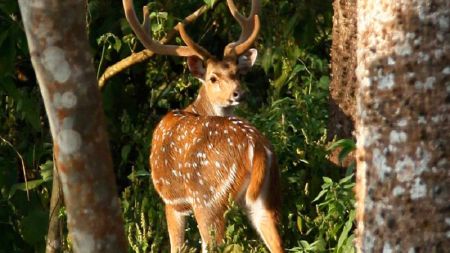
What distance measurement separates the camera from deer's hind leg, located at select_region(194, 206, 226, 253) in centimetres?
795

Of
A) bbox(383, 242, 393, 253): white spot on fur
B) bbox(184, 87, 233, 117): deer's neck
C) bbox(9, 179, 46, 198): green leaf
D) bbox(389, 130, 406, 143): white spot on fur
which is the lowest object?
bbox(9, 179, 46, 198): green leaf

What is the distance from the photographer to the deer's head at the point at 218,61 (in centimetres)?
902

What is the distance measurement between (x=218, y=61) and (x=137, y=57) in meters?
0.81

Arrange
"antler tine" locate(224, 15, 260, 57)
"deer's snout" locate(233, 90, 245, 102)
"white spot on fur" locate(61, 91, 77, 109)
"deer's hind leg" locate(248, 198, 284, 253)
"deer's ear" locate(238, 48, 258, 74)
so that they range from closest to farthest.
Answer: "white spot on fur" locate(61, 91, 77, 109) < "deer's hind leg" locate(248, 198, 284, 253) < "deer's snout" locate(233, 90, 245, 102) < "antler tine" locate(224, 15, 260, 57) < "deer's ear" locate(238, 48, 258, 74)

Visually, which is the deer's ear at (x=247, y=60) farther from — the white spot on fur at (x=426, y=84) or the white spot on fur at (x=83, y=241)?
the white spot on fur at (x=83, y=241)

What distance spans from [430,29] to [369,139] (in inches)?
17.2

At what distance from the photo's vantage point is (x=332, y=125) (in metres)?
8.85

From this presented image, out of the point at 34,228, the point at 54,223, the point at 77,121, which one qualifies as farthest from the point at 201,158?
the point at 77,121

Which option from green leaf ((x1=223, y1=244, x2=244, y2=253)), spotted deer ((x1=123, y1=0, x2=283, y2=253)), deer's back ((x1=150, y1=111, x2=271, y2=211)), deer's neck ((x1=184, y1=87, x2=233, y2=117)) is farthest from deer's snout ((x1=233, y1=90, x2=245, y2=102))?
green leaf ((x1=223, y1=244, x2=244, y2=253))

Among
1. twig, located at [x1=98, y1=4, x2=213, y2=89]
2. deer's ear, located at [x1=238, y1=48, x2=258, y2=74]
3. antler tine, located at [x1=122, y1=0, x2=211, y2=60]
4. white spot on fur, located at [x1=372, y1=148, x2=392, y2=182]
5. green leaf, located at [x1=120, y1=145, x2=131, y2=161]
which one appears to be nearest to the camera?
white spot on fur, located at [x1=372, y1=148, x2=392, y2=182]

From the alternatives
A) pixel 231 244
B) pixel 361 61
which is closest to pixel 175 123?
pixel 231 244

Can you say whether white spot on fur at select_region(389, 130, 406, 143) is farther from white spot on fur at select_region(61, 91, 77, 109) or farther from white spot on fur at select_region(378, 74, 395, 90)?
white spot on fur at select_region(61, 91, 77, 109)

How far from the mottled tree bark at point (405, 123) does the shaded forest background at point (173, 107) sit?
6.48 feet

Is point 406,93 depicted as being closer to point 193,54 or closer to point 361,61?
point 361,61
